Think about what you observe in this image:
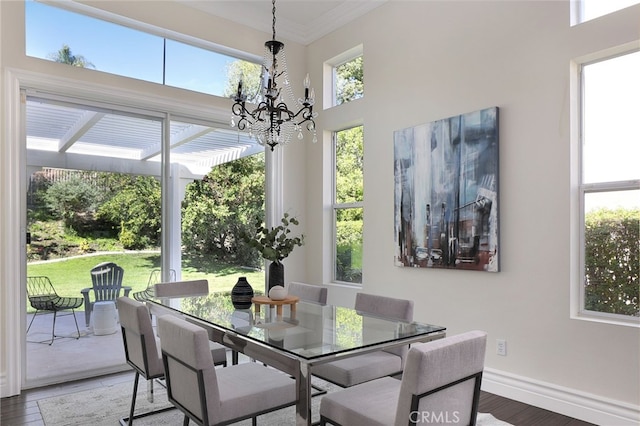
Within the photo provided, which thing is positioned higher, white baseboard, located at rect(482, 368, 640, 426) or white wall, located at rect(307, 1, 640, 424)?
white wall, located at rect(307, 1, 640, 424)

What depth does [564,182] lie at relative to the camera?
9.93ft

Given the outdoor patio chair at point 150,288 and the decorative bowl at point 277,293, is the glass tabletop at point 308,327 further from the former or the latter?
the outdoor patio chair at point 150,288

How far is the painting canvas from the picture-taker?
3.40 m

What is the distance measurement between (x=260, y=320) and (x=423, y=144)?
2192mm

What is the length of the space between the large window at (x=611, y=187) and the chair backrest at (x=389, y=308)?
124 centimetres

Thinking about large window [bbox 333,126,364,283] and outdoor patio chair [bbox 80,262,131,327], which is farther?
large window [bbox 333,126,364,283]

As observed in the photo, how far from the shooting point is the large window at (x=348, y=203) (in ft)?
15.6

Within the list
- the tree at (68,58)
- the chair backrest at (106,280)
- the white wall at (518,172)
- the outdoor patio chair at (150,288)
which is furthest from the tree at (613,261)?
the tree at (68,58)

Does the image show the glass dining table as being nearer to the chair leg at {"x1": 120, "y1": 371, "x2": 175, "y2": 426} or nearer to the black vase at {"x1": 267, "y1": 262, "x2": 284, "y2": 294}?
the black vase at {"x1": 267, "y1": 262, "x2": 284, "y2": 294}

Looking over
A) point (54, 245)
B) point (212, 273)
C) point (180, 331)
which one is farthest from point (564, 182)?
point (54, 245)

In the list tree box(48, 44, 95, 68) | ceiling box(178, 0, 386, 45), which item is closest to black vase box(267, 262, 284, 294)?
tree box(48, 44, 95, 68)

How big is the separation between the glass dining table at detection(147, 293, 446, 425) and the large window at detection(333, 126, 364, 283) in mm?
1757

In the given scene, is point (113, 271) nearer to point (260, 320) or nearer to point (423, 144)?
point (260, 320)

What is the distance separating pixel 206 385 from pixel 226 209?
3.12 metres
